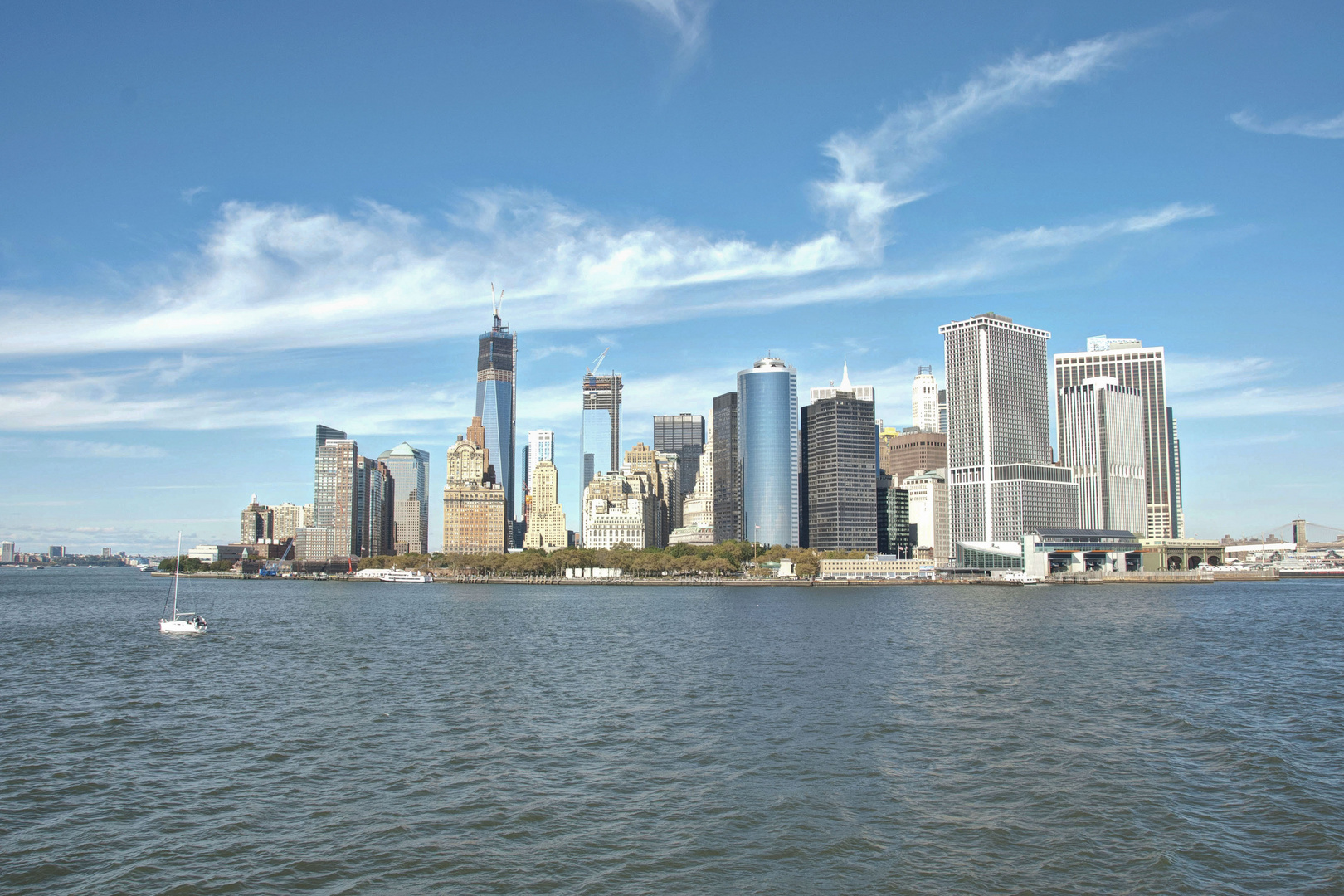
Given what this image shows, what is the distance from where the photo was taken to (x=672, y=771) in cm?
3434

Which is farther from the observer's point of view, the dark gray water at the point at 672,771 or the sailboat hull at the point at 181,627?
the sailboat hull at the point at 181,627

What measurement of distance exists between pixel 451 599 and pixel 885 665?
124 m

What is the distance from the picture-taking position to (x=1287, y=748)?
126ft

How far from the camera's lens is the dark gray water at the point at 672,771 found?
2484 centimetres

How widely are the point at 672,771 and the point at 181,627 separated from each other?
227ft

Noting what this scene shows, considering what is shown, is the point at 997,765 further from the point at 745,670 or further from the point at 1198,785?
the point at 745,670

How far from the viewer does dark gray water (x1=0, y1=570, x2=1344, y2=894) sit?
24.8 metres

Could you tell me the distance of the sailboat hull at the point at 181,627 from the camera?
285 ft

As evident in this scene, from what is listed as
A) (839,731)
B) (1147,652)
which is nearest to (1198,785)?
(839,731)

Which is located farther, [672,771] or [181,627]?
[181,627]

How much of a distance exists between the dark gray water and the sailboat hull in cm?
1284

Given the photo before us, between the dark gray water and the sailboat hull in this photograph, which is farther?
the sailboat hull

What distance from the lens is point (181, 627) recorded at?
87062mm

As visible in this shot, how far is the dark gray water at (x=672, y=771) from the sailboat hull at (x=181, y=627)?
12838 mm
